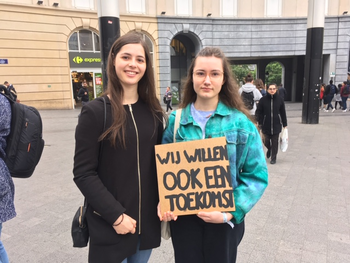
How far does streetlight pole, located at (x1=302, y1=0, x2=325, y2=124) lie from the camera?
1078 centimetres

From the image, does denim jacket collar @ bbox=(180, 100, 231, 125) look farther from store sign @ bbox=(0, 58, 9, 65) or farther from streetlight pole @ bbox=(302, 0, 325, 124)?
store sign @ bbox=(0, 58, 9, 65)

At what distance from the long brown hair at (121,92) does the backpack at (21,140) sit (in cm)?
64

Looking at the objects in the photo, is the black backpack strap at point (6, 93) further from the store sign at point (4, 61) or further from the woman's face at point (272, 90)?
the store sign at point (4, 61)

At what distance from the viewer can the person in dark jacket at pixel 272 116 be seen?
6137 millimetres

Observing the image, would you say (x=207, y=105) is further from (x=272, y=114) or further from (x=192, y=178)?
(x=272, y=114)

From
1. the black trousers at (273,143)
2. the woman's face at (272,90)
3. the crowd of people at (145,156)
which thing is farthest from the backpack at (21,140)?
the black trousers at (273,143)

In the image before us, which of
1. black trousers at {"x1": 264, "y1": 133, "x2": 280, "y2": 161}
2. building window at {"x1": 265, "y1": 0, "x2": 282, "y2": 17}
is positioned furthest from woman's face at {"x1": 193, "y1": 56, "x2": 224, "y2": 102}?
building window at {"x1": 265, "y1": 0, "x2": 282, "y2": 17}

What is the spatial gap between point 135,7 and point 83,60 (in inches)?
203

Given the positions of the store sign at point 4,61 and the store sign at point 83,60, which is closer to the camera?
the store sign at point 4,61

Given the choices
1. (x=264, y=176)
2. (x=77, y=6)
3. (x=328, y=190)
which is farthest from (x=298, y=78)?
(x=264, y=176)

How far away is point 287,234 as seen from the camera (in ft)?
10.6

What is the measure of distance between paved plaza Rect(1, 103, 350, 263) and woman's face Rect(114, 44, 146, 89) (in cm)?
204

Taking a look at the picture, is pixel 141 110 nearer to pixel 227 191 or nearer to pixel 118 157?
pixel 118 157

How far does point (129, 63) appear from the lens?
5.41 feet
